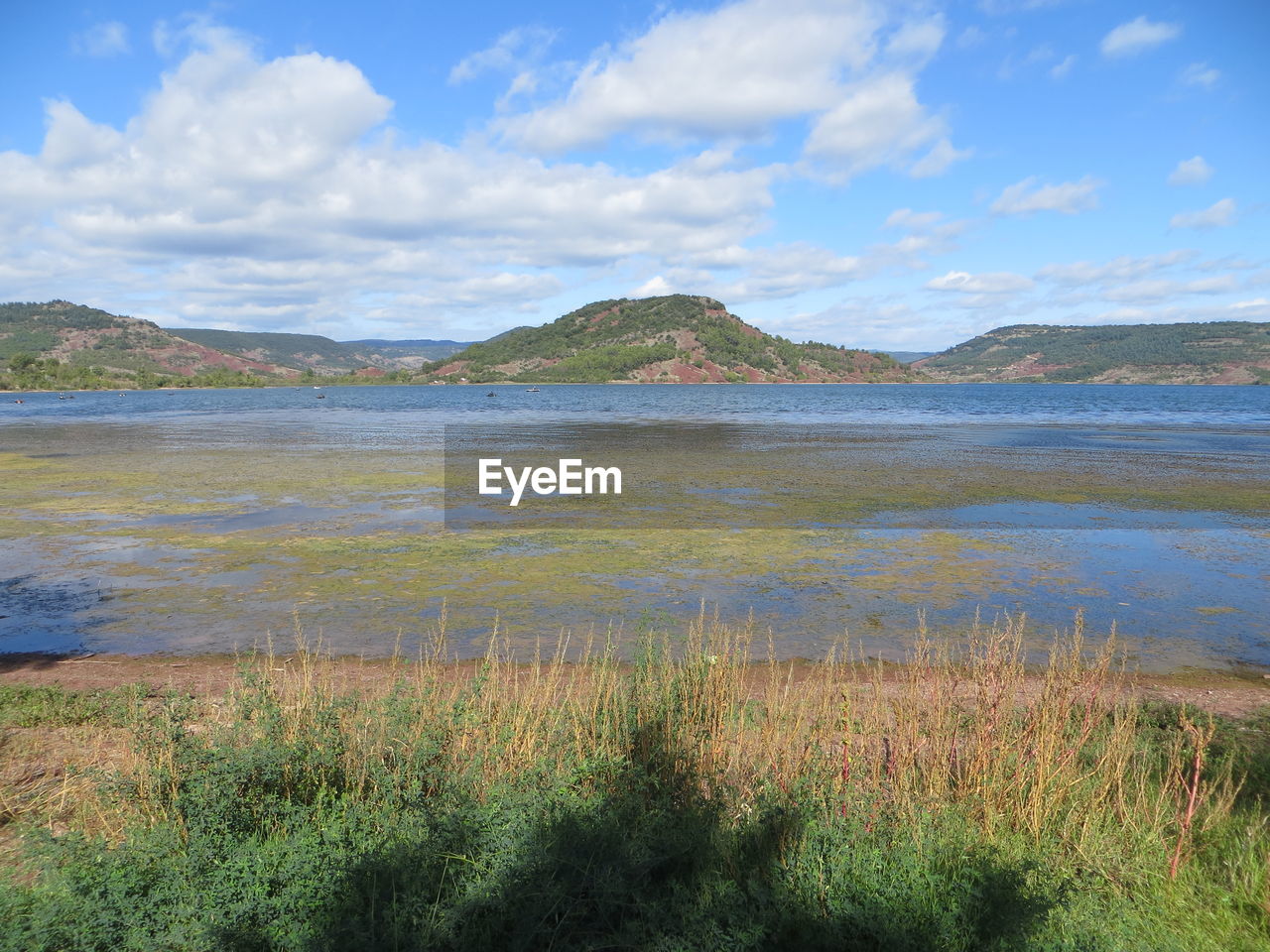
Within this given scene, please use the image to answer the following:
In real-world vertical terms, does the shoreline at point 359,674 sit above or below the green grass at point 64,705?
below

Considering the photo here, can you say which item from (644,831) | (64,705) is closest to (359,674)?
(64,705)

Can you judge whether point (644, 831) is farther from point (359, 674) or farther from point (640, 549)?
point (640, 549)

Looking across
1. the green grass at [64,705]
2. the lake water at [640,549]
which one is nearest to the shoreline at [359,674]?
the green grass at [64,705]

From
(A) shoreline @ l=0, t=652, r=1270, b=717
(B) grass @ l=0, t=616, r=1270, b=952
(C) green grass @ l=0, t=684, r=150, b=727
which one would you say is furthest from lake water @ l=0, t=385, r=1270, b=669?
(B) grass @ l=0, t=616, r=1270, b=952

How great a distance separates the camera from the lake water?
32.2 ft

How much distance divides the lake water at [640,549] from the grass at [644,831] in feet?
9.22

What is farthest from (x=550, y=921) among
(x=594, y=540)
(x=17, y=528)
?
(x=17, y=528)

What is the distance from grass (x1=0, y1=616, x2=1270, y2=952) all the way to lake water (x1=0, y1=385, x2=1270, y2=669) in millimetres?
2809

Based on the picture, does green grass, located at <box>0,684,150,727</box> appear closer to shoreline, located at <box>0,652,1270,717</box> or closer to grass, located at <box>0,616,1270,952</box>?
shoreline, located at <box>0,652,1270,717</box>

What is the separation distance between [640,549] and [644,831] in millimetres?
9586

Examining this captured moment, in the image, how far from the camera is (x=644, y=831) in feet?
14.4

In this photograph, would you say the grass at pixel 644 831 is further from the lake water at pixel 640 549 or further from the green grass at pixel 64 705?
the lake water at pixel 640 549

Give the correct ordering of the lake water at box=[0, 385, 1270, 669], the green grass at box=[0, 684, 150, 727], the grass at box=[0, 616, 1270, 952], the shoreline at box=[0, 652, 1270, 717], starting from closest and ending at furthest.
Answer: the grass at box=[0, 616, 1270, 952] → the green grass at box=[0, 684, 150, 727] → the shoreline at box=[0, 652, 1270, 717] → the lake water at box=[0, 385, 1270, 669]

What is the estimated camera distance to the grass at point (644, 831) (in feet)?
12.6
